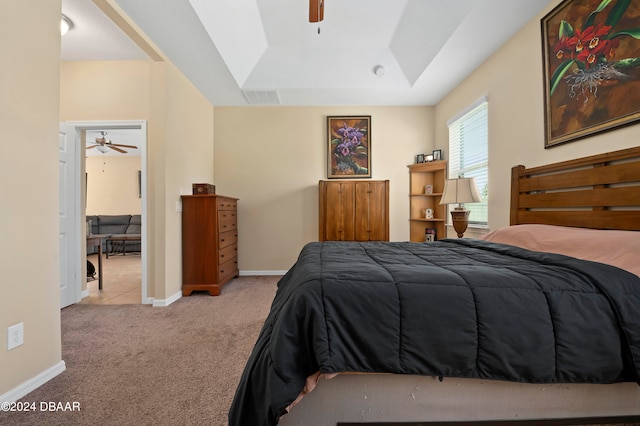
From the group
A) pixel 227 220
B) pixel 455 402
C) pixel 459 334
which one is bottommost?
pixel 455 402

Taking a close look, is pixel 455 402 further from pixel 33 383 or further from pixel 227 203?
pixel 227 203

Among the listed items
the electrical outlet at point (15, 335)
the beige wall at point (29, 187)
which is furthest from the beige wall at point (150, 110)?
the electrical outlet at point (15, 335)

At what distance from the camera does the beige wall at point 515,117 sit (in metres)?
2.21

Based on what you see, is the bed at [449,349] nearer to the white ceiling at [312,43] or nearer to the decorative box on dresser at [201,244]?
the white ceiling at [312,43]

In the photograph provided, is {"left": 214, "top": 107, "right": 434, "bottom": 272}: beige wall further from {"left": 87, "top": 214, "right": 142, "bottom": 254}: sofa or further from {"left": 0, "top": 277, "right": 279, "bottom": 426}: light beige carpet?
{"left": 87, "top": 214, "right": 142, "bottom": 254}: sofa

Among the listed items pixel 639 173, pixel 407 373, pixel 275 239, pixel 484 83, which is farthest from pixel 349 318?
pixel 275 239

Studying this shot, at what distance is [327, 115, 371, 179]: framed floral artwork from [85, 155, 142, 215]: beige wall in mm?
5933

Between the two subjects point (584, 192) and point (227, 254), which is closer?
point (584, 192)

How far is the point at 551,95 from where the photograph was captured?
2.21m

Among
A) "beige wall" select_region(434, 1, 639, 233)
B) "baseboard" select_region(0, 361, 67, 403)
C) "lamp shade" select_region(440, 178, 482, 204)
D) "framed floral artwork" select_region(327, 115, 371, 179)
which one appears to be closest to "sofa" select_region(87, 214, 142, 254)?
"framed floral artwork" select_region(327, 115, 371, 179)

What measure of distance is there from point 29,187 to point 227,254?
239cm

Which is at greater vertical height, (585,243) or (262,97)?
(262,97)

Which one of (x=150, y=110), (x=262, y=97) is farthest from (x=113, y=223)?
(x=262, y=97)

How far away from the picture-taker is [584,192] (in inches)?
74.7
